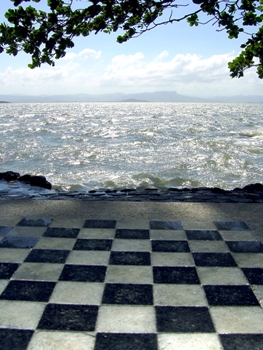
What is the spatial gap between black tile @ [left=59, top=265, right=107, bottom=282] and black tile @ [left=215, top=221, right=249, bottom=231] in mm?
1672

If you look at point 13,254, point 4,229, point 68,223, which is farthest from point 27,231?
point 13,254

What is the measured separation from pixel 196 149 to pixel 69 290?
16.3 meters

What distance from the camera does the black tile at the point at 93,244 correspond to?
3.69 metres

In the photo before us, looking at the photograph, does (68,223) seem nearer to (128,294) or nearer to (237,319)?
(128,294)

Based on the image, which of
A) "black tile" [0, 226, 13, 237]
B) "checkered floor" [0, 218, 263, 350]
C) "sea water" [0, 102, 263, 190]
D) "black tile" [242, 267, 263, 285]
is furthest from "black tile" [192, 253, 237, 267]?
"sea water" [0, 102, 263, 190]

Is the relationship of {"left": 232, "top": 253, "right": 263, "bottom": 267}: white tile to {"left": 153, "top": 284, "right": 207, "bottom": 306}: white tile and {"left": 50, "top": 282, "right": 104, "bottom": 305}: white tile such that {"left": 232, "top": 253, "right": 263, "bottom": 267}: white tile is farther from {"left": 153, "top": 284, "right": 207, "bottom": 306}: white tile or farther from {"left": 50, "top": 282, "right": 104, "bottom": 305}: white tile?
{"left": 50, "top": 282, "right": 104, "bottom": 305}: white tile

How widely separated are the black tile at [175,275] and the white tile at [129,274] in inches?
2.6

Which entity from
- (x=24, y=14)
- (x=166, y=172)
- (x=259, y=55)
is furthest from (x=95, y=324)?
(x=166, y=172)

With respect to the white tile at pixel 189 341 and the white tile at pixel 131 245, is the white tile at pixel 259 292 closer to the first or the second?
the white tile at pixel 189 341

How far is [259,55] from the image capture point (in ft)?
20.1

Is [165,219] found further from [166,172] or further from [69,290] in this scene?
[166,172]

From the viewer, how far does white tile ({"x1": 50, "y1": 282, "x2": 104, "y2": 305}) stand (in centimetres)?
271

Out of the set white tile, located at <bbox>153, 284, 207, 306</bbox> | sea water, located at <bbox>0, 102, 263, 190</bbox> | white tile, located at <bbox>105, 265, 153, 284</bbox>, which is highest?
white tile, located at <bbox>153, 284, 207, 306</bbox>

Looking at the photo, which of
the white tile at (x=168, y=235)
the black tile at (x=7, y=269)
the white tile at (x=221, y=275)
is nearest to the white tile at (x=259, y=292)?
the white tile at (x=221, y=275)
